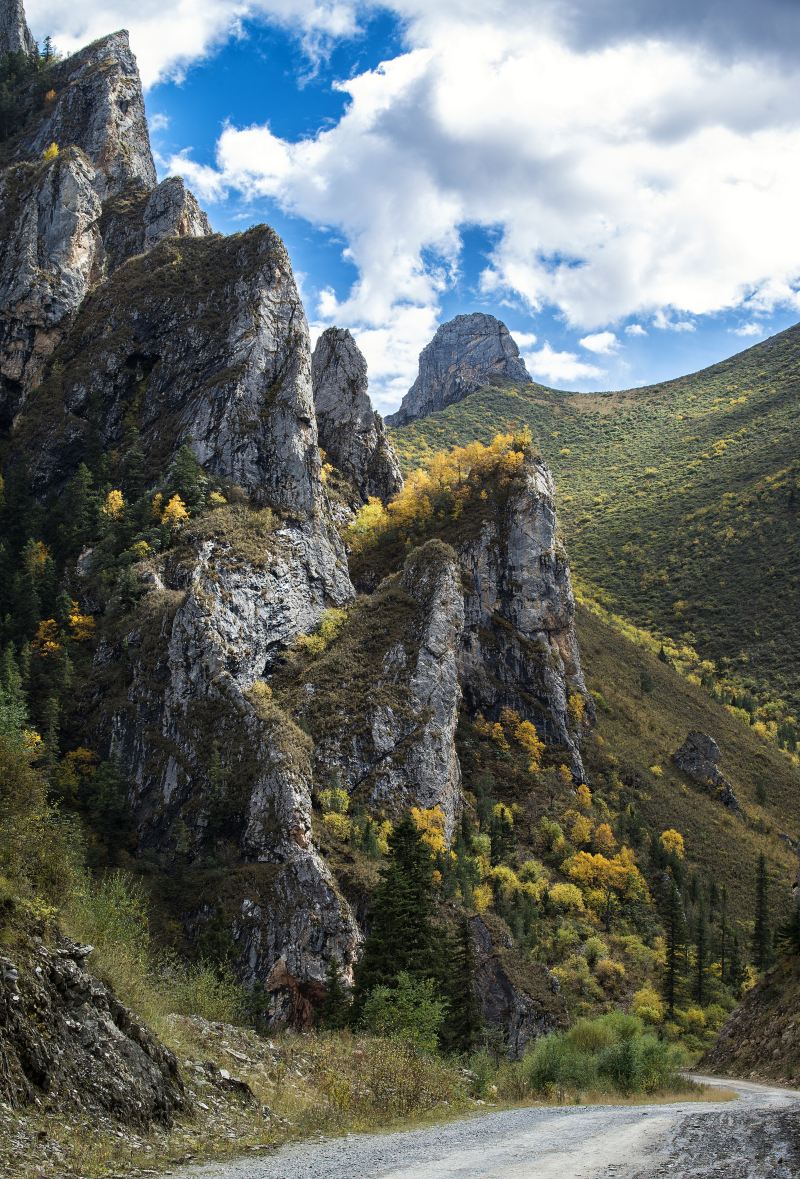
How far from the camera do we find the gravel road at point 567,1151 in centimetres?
1007

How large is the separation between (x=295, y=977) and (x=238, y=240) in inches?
3568

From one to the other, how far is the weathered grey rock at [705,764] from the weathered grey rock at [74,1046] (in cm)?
10780

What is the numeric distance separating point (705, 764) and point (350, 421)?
221 ft

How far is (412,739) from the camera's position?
260ft

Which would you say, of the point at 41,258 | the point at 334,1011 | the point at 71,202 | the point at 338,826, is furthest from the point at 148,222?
the point at 334,1011

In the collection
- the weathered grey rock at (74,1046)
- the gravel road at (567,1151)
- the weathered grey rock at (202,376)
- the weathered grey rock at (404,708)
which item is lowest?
the gravel road at (567,1151)

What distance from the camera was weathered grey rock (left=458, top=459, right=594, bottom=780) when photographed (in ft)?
336

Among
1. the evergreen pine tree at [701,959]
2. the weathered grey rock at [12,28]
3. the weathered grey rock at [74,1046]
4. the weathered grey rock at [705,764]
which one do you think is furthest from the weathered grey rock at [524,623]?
the weathered grey rock at [12,28]

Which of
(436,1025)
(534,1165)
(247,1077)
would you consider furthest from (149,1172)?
(436,1025)

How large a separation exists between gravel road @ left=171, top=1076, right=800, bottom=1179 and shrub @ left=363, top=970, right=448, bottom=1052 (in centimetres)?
862

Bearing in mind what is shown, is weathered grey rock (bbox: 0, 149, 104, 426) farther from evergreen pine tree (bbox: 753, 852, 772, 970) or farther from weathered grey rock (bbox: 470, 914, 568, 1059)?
evergreen pine tree (bbox: 753, 852, 772, 970)

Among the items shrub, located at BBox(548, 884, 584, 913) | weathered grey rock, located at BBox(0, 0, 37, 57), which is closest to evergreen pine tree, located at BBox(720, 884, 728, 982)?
shrub, located at BBox(548, 884, 584, 913)

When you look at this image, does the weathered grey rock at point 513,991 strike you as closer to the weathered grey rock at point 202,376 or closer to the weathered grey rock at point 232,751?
the weathered grey rock at point 232,751

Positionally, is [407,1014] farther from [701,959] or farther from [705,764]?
[705,764]
